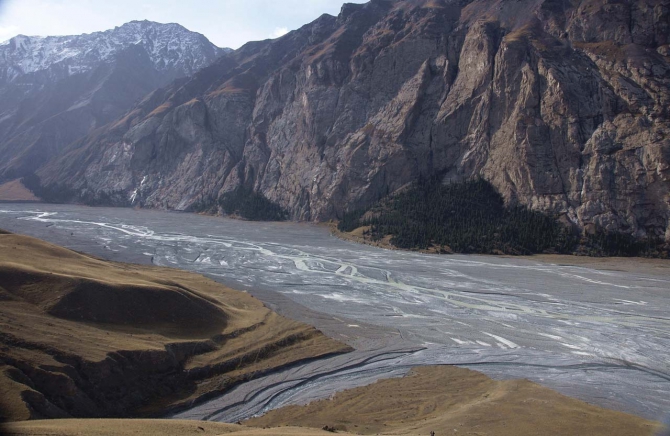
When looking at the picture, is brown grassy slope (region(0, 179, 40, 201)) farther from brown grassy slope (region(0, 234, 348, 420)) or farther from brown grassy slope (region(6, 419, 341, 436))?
brown grassy slope (region(6, 419, 341, 436))

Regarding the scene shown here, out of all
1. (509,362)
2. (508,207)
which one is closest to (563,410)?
(509,362)

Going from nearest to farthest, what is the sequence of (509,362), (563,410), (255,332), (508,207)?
1. (563,410)
2. (509,362)
3. (255,332)
4. (508,207)

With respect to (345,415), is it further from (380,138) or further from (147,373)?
(380,138)

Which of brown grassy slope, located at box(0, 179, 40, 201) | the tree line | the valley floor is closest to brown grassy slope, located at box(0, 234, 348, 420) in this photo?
the valley floor

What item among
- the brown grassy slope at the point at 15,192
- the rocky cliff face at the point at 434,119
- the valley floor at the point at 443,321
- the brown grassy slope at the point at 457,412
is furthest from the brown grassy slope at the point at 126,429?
the brown grassy slope at the point at 15,192

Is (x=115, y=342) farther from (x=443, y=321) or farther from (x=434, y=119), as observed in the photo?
(x=434, y=119)

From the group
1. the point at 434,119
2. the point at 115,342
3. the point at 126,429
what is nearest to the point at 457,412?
the point at 126,429

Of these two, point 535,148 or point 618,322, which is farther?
point 535,148

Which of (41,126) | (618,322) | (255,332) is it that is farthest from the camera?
(41,126)
